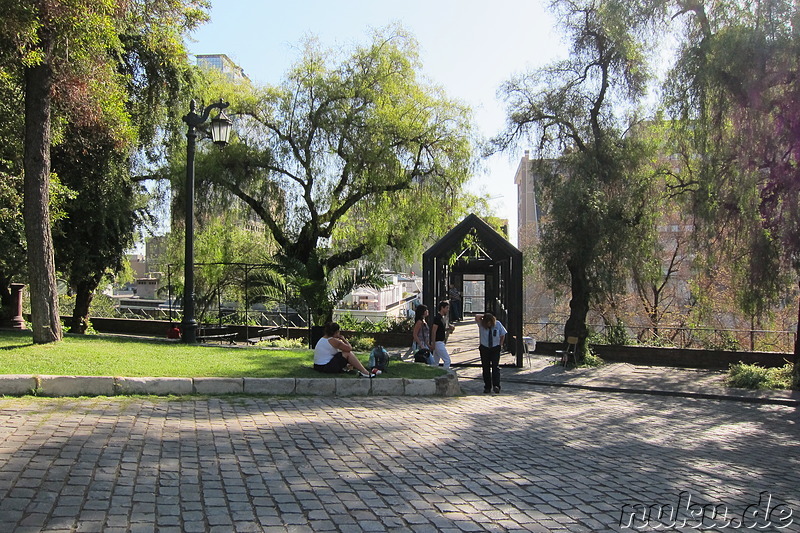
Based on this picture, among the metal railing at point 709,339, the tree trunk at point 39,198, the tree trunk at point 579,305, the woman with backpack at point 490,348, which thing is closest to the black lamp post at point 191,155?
the tree trunk at point 39,198

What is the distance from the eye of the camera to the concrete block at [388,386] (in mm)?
9648

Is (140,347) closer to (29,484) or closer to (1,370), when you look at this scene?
(1,370)

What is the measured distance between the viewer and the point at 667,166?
18109mm

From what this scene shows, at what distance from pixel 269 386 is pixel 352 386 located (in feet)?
4.20

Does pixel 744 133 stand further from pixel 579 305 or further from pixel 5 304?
pixel 5 304

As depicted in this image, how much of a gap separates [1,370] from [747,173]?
15.3m

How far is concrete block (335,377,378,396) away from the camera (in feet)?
30.7

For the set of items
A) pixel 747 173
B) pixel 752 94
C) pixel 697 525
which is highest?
pixel 752 94

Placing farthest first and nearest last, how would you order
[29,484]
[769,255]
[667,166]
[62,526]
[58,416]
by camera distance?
[667,166], [769,255], [58,416], [29,484], [62,526]

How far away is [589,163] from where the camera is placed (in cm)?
1820

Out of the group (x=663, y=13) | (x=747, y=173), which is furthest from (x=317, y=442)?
(x=663, y=13)

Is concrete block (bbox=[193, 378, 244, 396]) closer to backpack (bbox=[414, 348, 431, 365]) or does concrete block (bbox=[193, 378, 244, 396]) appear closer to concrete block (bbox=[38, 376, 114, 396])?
concrete block (bbox=[38, 376, 114, 396])

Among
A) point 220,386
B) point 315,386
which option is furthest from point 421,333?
point 220,386

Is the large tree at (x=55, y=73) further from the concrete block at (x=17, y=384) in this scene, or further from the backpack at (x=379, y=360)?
the backpack at (x=379, y=360)
